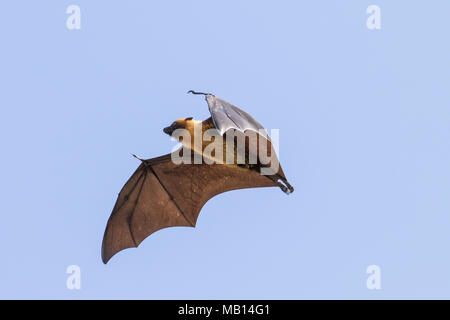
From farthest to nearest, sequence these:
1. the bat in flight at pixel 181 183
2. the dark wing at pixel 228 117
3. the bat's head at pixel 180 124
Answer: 1. the bat in flight at pixel 181 183
2. the bat's head at pixel 180 124
3. the dark wing at pixel 228 117

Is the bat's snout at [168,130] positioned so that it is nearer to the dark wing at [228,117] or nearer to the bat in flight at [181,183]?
the bat in flight at [181,183]

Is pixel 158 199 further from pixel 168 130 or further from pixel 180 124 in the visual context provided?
pixel 180 124

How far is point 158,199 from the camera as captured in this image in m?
12.9

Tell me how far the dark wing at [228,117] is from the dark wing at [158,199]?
6.70 ft

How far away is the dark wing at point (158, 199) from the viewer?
12602mm

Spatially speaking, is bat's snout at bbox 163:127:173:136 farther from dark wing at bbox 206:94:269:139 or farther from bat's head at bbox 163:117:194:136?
dark wing at bbox 206:94:269:139

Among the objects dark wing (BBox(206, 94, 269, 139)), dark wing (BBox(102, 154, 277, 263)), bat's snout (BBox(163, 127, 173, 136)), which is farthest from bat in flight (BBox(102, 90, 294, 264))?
dark wing (BBox(206, 94, 269, 139))

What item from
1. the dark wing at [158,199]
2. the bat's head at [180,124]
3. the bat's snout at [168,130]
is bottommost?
the dark wing at [158,199]

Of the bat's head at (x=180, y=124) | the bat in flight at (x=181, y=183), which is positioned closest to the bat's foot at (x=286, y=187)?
the bat in flight at (x=181, y=183)

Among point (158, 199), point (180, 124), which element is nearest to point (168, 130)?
point (180, 124)

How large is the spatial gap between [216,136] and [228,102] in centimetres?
102

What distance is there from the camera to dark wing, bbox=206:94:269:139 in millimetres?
9346

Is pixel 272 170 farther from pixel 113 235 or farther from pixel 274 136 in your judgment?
pixel 113 235

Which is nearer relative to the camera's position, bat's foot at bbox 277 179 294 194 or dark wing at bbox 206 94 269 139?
dark wing at bbox 206 94 269 139
